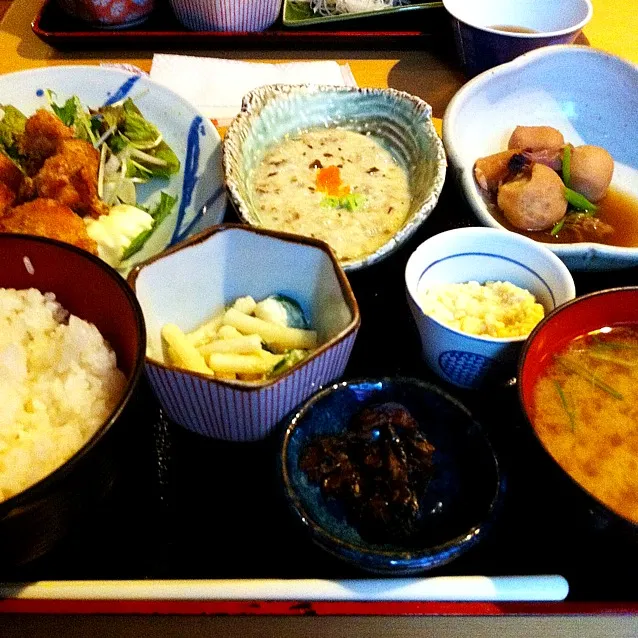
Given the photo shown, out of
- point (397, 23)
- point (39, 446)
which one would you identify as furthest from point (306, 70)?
point (39, 446)

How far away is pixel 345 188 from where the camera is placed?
1.75 metres

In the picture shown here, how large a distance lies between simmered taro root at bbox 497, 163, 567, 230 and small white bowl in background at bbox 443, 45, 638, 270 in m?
0.24

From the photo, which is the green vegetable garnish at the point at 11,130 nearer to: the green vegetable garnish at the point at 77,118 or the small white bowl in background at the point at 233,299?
the green vegetable garnish at the point at 77,118

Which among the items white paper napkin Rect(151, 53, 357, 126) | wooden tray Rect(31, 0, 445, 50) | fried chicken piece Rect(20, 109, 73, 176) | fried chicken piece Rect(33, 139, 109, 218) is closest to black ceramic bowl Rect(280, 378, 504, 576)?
fried chicken piece Rect(33, 139, 109, 218)

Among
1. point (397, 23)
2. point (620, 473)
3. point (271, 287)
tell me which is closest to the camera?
point (620, 473)

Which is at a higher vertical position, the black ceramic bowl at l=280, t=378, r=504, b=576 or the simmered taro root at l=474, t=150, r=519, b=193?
the simmered taro root at l=474, t=150, r=519, b=193

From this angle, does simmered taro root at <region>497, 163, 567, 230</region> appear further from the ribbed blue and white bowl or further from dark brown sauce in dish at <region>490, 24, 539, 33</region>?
dark brown sauce in dish at <region>490, 24, 539, 33</region>

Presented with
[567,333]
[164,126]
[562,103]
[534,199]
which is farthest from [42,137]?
[562,103]

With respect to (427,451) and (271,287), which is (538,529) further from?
(271,287)

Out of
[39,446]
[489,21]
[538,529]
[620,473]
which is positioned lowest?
[538,529]

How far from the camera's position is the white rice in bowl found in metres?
0.97

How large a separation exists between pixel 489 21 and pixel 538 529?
1902 mm

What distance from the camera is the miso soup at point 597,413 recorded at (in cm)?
104

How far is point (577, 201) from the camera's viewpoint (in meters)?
1.68
